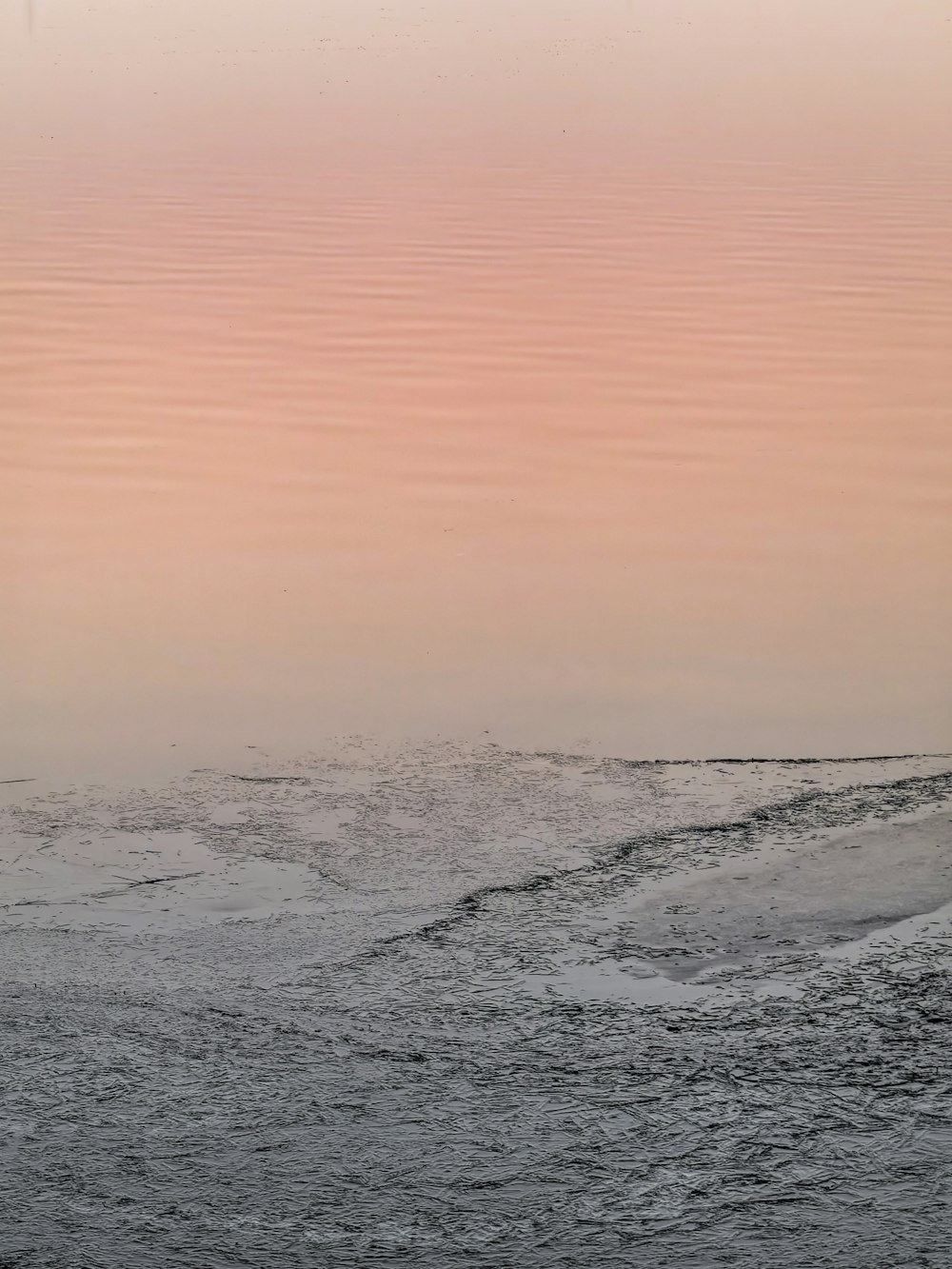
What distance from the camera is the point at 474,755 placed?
6246mm

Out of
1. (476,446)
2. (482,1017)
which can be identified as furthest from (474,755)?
(476,446)

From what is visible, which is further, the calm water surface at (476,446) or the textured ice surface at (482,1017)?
the calm water surface at (476,446)

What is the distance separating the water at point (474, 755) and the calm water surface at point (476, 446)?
46mm

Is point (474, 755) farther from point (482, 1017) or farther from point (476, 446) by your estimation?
point (476, 446)

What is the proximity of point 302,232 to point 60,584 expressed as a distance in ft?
35.7

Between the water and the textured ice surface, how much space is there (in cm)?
1

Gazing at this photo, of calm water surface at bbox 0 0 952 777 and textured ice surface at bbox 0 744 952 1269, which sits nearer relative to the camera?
textured ice surface at bbox 0 744 952 1269

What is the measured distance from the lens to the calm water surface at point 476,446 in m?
7.08

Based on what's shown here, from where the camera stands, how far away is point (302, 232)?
18.6 metres

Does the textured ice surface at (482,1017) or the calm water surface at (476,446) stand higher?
the calm water surface at (476,446)

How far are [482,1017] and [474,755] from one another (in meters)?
1.97

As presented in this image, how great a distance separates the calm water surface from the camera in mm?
7082

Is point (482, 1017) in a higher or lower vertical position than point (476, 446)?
lower

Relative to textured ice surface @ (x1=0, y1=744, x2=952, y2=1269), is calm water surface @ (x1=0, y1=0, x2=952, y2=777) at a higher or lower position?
higher
